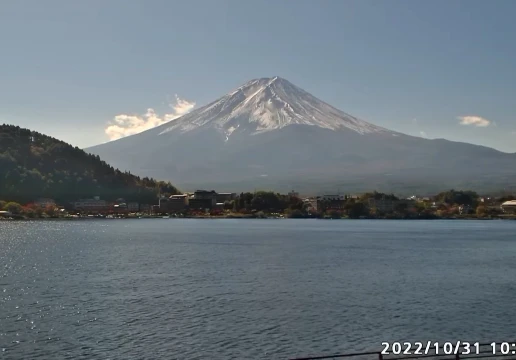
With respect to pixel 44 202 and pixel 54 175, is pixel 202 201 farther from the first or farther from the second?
pixel 44 202

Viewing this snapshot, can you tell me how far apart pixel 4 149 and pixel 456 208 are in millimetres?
87650

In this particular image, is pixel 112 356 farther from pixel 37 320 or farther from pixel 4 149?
pixel 4 149

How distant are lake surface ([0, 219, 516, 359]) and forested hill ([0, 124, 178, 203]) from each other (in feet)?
257

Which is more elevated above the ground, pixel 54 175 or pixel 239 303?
pixel 54 175

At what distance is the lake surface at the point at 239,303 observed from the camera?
16.5 m

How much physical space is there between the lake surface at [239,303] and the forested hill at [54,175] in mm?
78483

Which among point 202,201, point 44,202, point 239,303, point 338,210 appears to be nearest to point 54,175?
point 44,202

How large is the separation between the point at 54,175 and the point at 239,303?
357 feet

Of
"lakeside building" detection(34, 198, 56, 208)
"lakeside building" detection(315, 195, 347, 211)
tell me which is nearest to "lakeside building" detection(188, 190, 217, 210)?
"lakeside building" detection(315, 195, 347, 211)

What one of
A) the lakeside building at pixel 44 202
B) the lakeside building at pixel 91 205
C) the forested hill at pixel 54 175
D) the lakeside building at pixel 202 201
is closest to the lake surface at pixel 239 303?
the lakeside building at pixel 44 202

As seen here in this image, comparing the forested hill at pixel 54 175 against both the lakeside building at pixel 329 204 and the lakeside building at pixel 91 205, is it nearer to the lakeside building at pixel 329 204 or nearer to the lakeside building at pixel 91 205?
the lakeside building at pixel 91 205

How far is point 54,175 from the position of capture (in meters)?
124

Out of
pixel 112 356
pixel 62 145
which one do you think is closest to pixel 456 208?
pixel 62 145

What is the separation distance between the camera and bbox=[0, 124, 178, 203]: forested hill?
→ 114250mm
